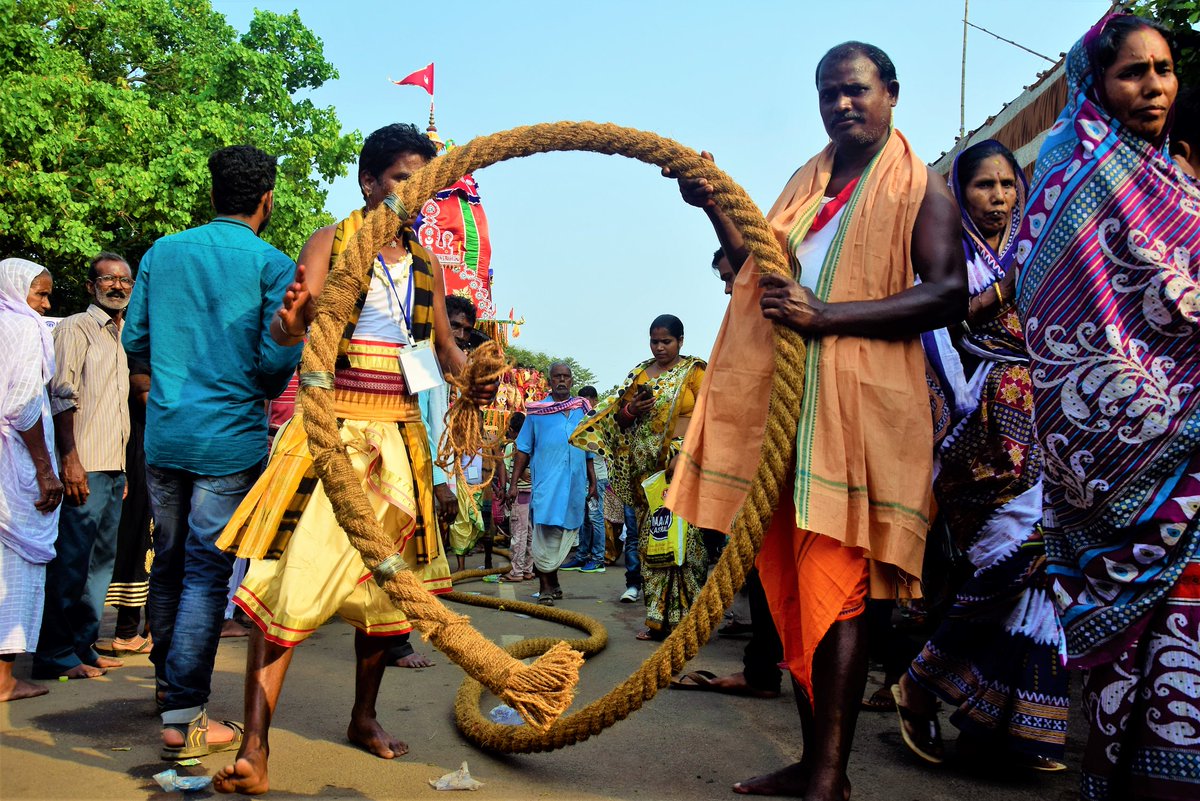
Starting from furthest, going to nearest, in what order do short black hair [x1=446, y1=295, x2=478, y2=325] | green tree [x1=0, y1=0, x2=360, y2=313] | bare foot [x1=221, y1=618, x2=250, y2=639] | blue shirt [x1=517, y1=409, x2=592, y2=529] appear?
green tree [x1=0, y1=0, x2=360, y2=313] → blue shirt [x1=517, y1=409, x2=592, y2=529] → short black hair [x1=446, y1=295, x2=478, y2=325] → bare foot [x1=221, y1=618, x2=250, y2=639]

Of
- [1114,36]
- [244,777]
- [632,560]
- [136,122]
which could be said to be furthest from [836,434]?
[136,122]

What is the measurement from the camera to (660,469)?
648 centimetres

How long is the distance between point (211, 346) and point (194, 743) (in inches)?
60.0

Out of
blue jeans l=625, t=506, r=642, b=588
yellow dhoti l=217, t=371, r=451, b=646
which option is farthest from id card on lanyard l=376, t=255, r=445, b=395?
blue jeans l=625, t=506, r=642, b=588

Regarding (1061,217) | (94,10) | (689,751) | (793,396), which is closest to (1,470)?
(689,751)

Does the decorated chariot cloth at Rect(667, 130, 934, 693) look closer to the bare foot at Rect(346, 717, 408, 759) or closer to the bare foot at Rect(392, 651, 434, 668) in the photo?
the bare foot at Rect(346, 717, 408, 759)

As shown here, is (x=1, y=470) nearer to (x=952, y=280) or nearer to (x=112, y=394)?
(x=112, y=394)

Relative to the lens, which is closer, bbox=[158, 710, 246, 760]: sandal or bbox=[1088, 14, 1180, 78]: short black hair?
bbox=[1088, 14, 1180, 78]: short black hair

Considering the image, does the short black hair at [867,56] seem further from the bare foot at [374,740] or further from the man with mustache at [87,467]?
the man with mustache at [87,467]

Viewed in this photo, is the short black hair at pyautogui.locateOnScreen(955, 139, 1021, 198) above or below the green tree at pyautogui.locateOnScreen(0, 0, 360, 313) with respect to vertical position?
below

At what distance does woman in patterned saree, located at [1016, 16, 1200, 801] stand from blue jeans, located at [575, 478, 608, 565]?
29.0 ft

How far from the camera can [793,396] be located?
2879mm

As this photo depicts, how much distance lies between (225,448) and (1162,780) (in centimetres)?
334

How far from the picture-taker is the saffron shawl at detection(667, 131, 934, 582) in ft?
9.26
